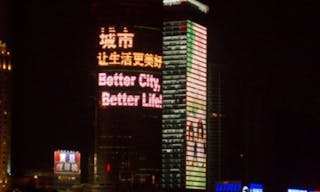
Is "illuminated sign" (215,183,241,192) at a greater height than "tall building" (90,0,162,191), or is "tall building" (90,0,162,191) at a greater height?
"tall building" (90,0,162,191)

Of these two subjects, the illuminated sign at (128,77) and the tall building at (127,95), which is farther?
the tall building at (127,95)

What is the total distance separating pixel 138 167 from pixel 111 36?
27649mm

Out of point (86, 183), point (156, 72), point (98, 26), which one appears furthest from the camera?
point (86, 183)

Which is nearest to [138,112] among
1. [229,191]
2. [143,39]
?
[143,39]

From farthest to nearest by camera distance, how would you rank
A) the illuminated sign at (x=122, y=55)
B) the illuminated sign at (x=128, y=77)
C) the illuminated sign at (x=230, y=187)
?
the illuminated sign at (x=230, y=187)
the illuminated sign at (x=122, y=55)
the illuminated sign at (x=128, y=77)

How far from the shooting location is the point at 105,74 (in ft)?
545

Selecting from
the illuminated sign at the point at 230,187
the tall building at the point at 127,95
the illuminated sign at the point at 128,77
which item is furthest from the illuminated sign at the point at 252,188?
the illuminated sign at the point at 128,77

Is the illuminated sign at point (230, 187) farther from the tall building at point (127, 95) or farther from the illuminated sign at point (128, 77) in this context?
the illuminated sign at point (128, 77)

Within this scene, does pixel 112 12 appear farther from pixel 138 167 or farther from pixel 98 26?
pixel 138 167

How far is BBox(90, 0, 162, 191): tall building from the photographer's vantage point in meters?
165

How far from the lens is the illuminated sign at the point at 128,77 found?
163m

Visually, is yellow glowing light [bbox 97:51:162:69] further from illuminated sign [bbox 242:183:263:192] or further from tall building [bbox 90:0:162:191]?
illuminated sign [bbox 242:183:263:192]

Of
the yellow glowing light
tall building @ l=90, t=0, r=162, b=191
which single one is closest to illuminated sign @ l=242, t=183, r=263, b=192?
tall building @ l=90, t=0, r=162, b=191

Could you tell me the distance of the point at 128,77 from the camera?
6412 inches
